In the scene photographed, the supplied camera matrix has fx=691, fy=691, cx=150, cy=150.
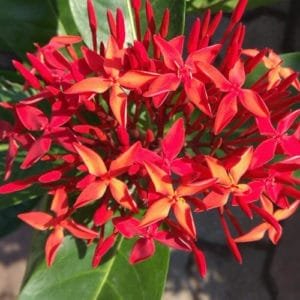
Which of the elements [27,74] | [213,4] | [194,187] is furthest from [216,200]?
[213,4]

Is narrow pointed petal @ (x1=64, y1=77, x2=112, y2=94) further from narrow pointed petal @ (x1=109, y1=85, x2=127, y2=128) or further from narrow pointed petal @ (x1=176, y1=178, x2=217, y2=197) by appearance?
narrow pointed petal @ (x1=176, y1=178, x2=217, y2=197)

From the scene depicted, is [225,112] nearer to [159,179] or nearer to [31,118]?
[159,179]

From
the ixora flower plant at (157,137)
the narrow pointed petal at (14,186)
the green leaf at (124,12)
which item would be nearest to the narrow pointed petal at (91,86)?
the ixora flower plant at (157,137)

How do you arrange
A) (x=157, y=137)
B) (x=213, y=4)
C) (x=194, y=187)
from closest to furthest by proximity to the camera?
1. (x=194, y=187)
2. (x=157, y=137)
3. (x=213, y=4)

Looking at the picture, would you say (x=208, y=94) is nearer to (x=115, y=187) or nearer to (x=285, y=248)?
(x=115, y=187)

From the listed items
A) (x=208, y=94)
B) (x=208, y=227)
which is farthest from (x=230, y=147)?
(x=208, y=227)

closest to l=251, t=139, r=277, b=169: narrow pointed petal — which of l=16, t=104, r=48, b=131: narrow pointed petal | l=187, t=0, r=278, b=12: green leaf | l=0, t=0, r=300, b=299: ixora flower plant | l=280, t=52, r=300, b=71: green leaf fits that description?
l=0, t=0, r=300, b=299: ixora flower plant
